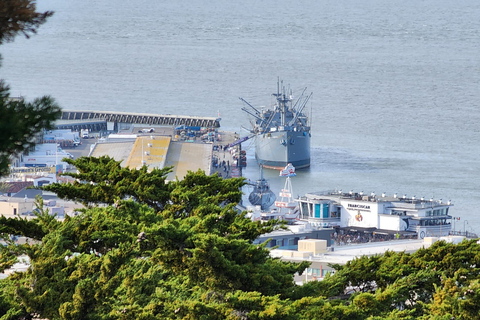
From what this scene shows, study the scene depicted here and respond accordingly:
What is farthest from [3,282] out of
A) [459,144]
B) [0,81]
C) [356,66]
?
[356,66]

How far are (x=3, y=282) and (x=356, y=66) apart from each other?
96.0 m

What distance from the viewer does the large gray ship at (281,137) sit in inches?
2293

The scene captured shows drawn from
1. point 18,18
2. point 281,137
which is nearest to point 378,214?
point 281,137

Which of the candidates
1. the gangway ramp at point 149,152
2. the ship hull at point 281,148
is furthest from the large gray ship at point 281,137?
the gangway ramp at point 149,152

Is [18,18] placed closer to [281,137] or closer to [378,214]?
[378,214]

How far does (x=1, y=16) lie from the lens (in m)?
6.28

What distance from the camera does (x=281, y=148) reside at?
196ft

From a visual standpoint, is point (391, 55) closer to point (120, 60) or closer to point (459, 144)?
point (120, 60)

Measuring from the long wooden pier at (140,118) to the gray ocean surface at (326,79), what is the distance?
287 centimetres

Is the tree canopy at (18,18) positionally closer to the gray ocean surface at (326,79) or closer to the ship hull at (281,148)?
the gray ocean surface at (326,79)

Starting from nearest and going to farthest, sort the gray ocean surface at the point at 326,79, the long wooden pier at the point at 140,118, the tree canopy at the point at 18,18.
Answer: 1. the tree canopy at the point at 18,18
2. the gray ocean surface at the point at 326,79
3. the long wooden pier at the point at 140,118

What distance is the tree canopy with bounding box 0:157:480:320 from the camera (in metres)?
10.8

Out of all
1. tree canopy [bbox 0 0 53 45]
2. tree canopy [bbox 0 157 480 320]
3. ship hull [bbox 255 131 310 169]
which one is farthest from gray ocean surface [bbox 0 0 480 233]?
tree canopy [bbox 0 0 53 45]

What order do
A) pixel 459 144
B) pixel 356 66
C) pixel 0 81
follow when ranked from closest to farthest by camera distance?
pixel 0 81, pixel 459 144, pixel 356 66
